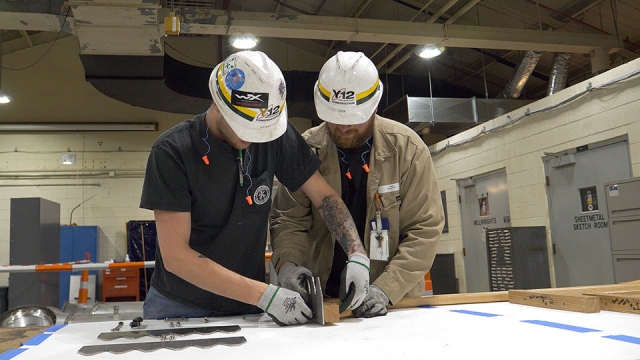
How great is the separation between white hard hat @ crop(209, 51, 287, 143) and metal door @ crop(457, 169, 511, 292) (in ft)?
18.7

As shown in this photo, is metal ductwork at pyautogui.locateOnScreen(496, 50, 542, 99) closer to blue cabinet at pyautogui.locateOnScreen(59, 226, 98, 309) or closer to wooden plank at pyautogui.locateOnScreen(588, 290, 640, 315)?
wooden plank at pyautogui.locateOnScreen(588, 290, 640, 315)

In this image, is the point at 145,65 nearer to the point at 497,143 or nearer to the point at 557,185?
the point at 497,143

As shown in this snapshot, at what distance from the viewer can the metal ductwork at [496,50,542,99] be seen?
23.5 ft

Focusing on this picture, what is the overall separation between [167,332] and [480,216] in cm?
654

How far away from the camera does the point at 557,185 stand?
569 cm

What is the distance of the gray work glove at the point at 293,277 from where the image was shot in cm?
156

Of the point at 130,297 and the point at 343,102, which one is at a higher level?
the point at 343,102

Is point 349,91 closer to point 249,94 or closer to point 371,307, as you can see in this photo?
point 249,94

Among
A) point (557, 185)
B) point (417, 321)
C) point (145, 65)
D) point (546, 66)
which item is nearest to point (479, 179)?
point (557, 185)

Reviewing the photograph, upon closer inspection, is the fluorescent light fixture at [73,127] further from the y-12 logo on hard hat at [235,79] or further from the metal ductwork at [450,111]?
the y-12 logo on hard hat at [235,79]

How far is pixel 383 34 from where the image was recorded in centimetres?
637

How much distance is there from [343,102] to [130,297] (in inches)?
335

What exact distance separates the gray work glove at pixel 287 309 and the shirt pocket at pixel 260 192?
14.3 inches

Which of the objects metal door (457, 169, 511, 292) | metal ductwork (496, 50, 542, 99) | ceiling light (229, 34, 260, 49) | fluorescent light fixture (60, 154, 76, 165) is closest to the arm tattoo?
ceiling light (229, 34, 260, 49)
